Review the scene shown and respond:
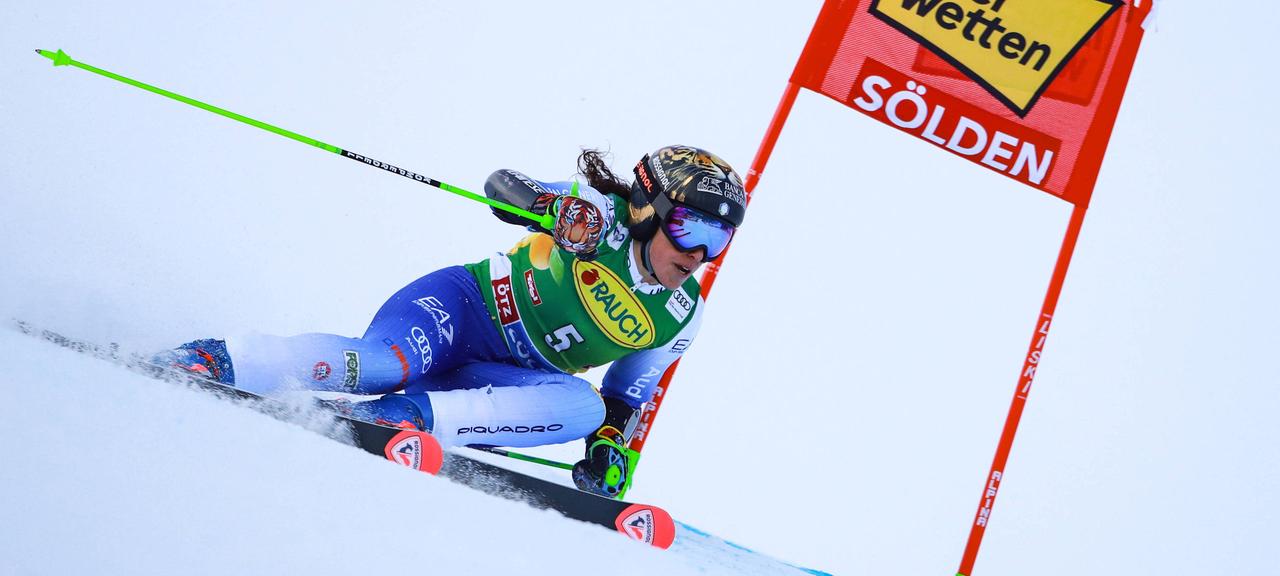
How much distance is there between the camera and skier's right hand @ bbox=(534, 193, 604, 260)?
10.4 feet

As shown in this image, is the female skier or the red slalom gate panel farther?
the red slalom gate panel

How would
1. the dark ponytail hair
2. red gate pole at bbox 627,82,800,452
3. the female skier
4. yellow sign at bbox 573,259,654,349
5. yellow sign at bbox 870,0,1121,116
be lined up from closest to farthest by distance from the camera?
the female skier, yellow sign at bbox 573,259,654,349, the dark ponytail hair, red gate pole at bbox 627,82,800,452, yellow sign at bbox 870,0,1121,116

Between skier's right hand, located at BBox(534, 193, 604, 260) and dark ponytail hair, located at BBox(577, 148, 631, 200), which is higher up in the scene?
dark ponytail hair, located at BBox(577, 148, 631, 200)

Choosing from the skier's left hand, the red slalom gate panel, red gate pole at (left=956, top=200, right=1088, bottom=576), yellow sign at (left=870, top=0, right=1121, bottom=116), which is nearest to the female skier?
the skier's left hand

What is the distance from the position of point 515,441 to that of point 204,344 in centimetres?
94

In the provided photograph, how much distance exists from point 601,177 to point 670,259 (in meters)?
0.43

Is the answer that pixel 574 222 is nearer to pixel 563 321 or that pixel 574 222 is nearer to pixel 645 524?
pixel 563 321

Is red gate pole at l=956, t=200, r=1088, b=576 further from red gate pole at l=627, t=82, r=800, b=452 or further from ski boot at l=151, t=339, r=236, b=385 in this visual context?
ski boot at l=151, t=339, r=236, b=385

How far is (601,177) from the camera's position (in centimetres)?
361

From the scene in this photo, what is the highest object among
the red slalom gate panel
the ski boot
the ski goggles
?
the red slalom gate panel

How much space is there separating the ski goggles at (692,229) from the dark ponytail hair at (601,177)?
284mm

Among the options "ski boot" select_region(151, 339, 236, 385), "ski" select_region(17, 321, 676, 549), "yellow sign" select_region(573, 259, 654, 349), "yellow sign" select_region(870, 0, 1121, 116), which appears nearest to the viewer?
"ski" select_region(17, 321, 676, 549)

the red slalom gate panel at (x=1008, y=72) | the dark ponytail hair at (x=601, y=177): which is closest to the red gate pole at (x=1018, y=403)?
the red slalom gate panel at (x=1008, y=72)

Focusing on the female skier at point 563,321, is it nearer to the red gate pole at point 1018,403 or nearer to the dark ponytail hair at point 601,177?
the dark ponytail hair at point 601,177
